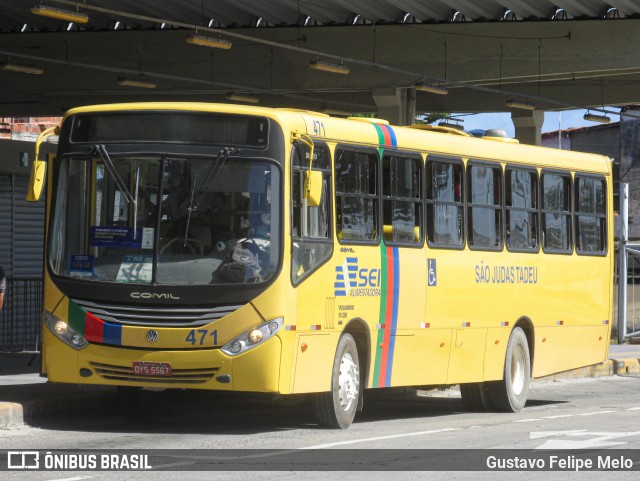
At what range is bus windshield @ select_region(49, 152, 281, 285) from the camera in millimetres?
13938

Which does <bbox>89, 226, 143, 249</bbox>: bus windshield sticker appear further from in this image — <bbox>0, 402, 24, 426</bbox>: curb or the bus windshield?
<bbox>0, 402, 24, 426</bbox>: curb

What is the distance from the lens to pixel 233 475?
1074 centimetres

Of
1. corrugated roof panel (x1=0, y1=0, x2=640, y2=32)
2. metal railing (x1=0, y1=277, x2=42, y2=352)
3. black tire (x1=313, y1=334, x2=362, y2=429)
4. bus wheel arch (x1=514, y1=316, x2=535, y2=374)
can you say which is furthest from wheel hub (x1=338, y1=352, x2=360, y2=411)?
corrugated roof panel (x1=0, y1=0, x2=640, y2=32)

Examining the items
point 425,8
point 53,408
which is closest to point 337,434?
point 53,408

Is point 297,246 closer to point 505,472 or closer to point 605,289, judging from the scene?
point 505,472

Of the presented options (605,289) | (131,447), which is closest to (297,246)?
(131,447)

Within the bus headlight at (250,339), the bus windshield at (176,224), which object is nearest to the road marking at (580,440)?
the bus headlight at (250,339)

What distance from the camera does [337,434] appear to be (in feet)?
47.0

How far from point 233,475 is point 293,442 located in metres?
2.72

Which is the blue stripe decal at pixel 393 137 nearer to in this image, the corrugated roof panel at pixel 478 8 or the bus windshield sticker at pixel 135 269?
the bus windshield sticker at pixel 135 269

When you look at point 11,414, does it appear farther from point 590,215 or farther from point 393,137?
point 590,215

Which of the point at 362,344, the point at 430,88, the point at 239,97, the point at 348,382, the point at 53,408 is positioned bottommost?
the point at 53,408

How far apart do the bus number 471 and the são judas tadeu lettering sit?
477 centimetres

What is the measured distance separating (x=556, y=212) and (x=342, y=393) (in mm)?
5758
